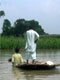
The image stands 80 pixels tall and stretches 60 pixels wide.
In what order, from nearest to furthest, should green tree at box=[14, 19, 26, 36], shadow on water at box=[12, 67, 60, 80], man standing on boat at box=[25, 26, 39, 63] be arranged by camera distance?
shadow on water at box=[12, 67, 60, 80] → man standing on boat at box=[25, 26, 39, 63] → green tree at box=[14, 19, 26, 36]

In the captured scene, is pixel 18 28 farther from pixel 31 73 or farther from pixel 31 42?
pixel 31 73

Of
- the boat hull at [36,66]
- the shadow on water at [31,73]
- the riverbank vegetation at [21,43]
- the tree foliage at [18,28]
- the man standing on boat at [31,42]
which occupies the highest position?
the tree foliage at [18,28]

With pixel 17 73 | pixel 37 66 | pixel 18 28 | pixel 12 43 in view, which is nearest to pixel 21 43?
pixel 12 43

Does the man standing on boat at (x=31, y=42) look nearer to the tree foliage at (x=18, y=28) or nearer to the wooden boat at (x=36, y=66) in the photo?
the wooden boat at (x=36, y=66)

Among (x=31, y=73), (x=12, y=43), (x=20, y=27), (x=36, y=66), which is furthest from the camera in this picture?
(x=20, y=27)

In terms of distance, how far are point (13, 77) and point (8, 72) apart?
1443 millimetres

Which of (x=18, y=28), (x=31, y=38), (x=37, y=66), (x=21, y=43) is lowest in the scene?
(x=37, y=66)

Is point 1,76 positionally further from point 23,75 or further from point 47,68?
point 47,68

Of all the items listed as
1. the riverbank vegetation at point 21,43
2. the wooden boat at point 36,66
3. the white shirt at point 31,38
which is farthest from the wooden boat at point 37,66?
the riverbank vegetation at point 21,43

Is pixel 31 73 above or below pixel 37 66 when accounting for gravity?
below

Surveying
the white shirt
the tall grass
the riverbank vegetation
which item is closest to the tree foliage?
the riverbank vegetation

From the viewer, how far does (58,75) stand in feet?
38.5

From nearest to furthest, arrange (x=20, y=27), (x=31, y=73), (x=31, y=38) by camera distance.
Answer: (x=31, y=73), (x=31, y=38), (x=20, y=27)

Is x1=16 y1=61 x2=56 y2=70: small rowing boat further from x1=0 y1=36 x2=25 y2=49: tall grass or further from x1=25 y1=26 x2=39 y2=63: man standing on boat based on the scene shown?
x1=0 y1=36 x2=25 y2=49: tall grass
